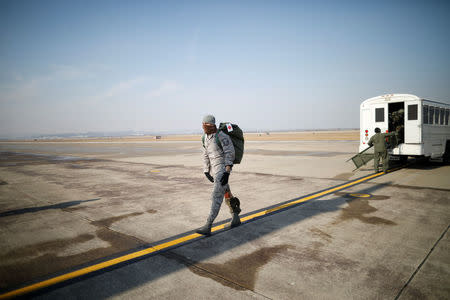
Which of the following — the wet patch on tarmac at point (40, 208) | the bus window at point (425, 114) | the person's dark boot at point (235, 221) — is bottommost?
the wet patch on tarmac at point (40, 208)

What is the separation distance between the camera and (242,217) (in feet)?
17.8

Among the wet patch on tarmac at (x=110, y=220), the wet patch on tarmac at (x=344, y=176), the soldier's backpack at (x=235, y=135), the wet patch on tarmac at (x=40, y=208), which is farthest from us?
the wet patch on tarmac at (x=344, y=176)

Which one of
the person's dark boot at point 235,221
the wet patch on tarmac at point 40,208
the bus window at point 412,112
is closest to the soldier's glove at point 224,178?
the person's dark boot at point 235,221

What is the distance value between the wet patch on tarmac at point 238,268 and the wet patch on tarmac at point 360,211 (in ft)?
6.58

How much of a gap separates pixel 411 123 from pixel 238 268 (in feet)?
36.4

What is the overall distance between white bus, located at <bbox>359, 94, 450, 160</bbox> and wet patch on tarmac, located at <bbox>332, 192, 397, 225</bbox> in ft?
19.0

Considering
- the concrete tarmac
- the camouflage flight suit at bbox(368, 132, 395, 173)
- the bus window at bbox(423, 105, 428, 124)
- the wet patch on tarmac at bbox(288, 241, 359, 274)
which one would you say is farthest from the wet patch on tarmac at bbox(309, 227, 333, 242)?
the bus window at bbox(423, 105, 428, 124)

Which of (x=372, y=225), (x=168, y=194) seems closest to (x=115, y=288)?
(x=372, y=225)

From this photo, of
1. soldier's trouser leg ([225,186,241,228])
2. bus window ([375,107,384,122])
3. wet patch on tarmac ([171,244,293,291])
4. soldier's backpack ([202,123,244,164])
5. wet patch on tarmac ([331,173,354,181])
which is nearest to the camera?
wet patch on tarmac ([171,244,293,291])

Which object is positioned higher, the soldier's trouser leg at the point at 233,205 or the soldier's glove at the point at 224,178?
the soldier's glove at the point at 224,178

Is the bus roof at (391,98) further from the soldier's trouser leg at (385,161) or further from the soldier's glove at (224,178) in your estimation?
the soldier's glove at (224,178)

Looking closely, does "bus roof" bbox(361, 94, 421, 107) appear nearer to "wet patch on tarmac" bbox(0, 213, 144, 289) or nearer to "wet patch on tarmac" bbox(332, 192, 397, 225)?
"wet patch on tarmac" bbox(332, 192, 397, 225)

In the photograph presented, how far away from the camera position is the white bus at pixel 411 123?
35.4 feet

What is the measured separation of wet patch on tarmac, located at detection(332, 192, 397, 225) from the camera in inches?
197
